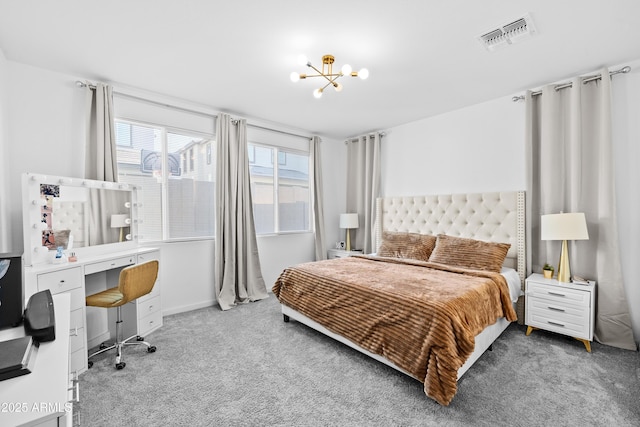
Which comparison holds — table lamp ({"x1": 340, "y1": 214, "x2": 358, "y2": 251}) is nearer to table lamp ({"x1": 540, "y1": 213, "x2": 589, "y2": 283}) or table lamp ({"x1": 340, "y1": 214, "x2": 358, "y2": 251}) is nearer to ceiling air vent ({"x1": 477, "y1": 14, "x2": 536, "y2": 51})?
table lamp ({"x1": 540, "y1": 213, "x2": 589, "y2": 283})

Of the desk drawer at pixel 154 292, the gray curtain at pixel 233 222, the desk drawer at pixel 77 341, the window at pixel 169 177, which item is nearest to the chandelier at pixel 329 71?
the gray curtain at pixel 233 222

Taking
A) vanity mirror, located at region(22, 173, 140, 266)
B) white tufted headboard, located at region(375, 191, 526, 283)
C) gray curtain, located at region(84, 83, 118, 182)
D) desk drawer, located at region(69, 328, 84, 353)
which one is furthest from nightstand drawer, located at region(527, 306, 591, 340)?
gray curtain, located at region(84, 83, 118, 182)

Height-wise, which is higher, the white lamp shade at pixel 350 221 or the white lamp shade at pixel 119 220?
the white lamp shade at pixel 119 220

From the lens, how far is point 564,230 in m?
2.64

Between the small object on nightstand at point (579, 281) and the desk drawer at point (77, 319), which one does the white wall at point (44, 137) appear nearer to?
the desk drawer at point (77, 319)

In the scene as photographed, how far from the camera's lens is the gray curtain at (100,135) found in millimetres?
2896

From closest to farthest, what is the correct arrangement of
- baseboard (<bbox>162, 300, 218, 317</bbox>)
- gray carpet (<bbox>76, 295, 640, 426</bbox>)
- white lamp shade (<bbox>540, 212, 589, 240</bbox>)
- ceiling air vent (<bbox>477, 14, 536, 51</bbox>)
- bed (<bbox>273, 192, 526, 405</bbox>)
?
gray carpet (<bbox>76, 295, 640, 426</bbox>) → bed (<bbox>273, 192, 526, 405</bbox>) → ceiling air vent (<bbox>477, 14, 536, 51</bbox>) → white lamp shade (<bbox>540, 212, 589, 240</bbox>) → baseboard (<bbox>162, 300, 218, 317</bbox>)

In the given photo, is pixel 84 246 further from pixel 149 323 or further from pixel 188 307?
pixel 188 307

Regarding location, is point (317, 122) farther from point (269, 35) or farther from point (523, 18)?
point (523, 18)

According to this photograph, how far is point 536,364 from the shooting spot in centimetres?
234

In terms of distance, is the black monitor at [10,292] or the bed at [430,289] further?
the bed at [430,289]

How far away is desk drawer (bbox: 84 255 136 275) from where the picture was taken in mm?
2459

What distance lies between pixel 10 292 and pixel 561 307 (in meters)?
3.99

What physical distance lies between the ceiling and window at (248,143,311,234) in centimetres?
126
